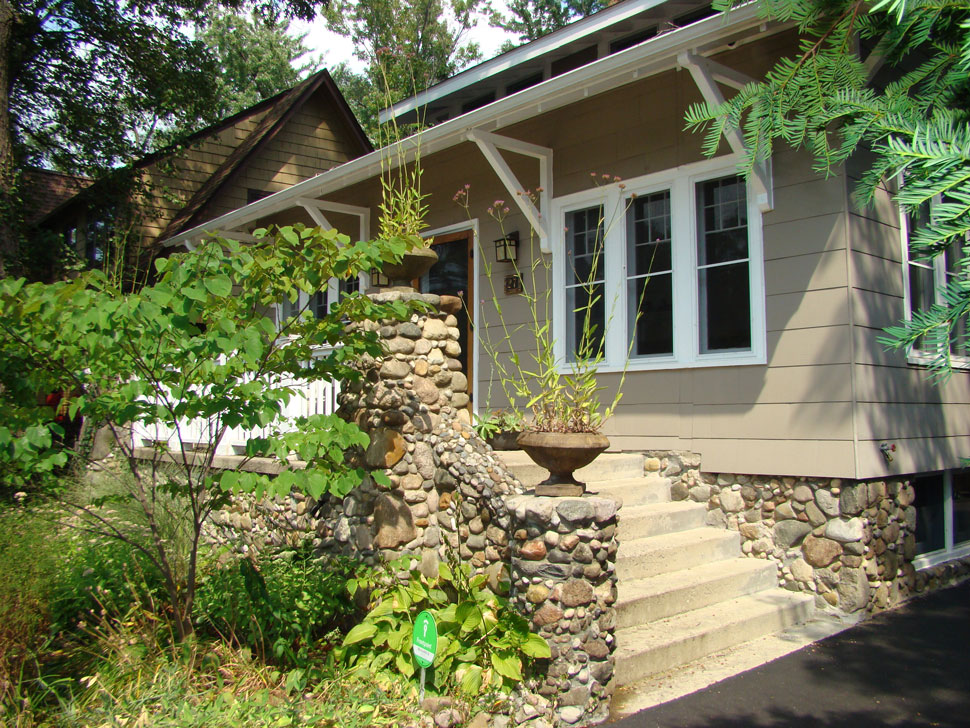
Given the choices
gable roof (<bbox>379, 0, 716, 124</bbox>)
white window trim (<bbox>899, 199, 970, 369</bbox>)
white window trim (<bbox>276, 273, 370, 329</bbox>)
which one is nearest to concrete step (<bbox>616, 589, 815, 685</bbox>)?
white window trim (<bbox>899, 199, 970, 369</bbox>)

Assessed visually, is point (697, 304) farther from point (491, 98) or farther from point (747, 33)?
point (491, 98)

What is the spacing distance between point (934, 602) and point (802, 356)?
6.58 feet

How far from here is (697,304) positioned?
5699 millimetres

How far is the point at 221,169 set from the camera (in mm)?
12891

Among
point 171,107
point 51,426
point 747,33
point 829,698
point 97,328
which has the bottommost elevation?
point 829,698

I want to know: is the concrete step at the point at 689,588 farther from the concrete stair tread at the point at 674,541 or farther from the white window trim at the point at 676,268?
the white window trim at the point at 676,268

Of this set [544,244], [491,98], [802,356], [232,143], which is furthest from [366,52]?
[802,356]

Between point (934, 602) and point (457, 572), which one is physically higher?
point (457, 572)

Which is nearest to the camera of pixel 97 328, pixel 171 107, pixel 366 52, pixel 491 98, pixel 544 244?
pixel 97 328

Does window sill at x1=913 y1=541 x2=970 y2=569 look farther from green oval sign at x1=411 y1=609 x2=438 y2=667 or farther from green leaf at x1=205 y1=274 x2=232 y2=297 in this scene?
green leaf at x1=205 y1=274 x2=232 y2=297

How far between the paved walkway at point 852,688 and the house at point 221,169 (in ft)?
34.4

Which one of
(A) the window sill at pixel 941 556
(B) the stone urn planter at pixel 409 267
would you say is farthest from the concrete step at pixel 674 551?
(B) the stone urn planter at pixel 409 267

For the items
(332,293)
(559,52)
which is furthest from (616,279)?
(332,293)

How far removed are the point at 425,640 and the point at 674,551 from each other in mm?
2130
